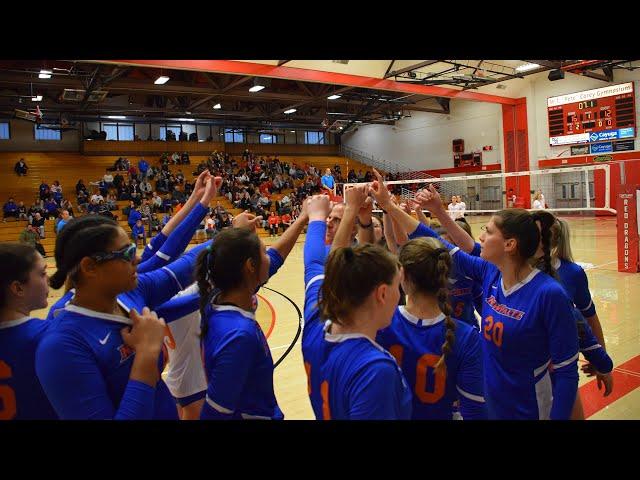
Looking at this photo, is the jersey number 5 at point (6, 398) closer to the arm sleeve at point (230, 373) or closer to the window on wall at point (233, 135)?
the arm sleeve at point (230, 373)

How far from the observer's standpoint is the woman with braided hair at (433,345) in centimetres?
187

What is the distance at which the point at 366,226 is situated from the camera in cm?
300

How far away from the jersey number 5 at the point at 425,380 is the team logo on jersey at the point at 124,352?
1.16 meters

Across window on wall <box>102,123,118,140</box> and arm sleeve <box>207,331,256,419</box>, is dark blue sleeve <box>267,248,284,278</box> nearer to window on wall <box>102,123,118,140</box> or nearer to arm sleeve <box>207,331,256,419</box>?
arm sleeve <box>207,331,256,419</box>

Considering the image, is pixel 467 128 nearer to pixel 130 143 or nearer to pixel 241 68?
pixel 241 68

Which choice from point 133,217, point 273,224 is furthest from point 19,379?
point 273,224

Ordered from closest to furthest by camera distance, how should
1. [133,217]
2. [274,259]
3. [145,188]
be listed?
[274,259]
[133,217]
[145,188]

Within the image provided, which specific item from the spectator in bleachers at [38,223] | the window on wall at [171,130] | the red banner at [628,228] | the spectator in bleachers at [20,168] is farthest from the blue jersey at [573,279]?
the window on wall at [171,130]

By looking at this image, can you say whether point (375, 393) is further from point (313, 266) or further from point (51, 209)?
point (51, 209)

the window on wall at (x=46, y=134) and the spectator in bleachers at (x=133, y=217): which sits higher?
the window on wall at (x=46, y=134)

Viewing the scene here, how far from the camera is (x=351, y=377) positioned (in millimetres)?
1447

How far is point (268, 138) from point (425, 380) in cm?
3601

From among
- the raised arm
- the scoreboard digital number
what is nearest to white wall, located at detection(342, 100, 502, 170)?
the scoreboard digital number
